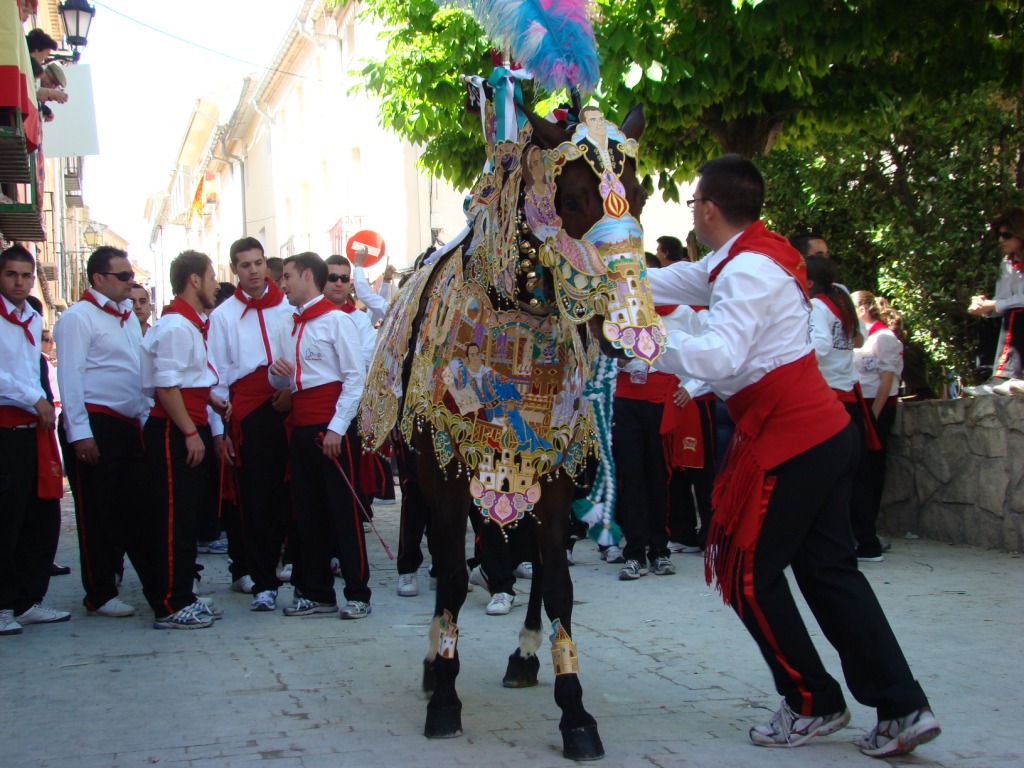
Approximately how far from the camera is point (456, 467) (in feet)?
14.9

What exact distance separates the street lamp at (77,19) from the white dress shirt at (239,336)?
6871 millimetres

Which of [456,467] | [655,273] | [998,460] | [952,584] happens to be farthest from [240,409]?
[998,460]

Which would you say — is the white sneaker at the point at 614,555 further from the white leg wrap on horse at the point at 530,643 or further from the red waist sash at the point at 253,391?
the white leg wrap on horse at the point at 530,643

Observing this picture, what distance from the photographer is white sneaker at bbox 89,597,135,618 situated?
6.73m

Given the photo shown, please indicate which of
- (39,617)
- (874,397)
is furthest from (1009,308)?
(39,617)

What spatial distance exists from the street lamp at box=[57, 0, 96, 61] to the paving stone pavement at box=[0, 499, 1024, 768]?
7592 mm

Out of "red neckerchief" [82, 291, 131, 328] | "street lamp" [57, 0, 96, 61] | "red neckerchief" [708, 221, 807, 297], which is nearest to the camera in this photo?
"red neckerchief" [708, 221, 807, 297]

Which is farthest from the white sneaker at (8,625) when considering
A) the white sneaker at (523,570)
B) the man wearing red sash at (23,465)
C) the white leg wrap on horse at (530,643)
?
the white sneaker at (523,570)

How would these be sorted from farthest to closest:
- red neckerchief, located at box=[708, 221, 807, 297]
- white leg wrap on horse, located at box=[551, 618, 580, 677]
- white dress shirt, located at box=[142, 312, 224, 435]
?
white dress shirt, located at box=[142, 312, 224, 435] < white leg wrap on horse, located at box=[551, 618, 580, 677] < red neckerchief, located at box=[708, 221, 807, 297]

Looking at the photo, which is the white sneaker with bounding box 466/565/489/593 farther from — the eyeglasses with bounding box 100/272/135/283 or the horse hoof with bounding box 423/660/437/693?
the eyeglasses with bounding box 100/272/135/283

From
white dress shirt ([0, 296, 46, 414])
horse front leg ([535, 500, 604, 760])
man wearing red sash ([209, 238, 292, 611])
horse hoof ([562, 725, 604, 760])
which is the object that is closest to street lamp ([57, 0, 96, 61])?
man wearing red sash ([209, 238, 292, 611])

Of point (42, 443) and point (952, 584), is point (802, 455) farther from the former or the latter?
point (42, 443)

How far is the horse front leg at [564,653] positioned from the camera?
3.95 metres

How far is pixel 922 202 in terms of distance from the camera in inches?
426
